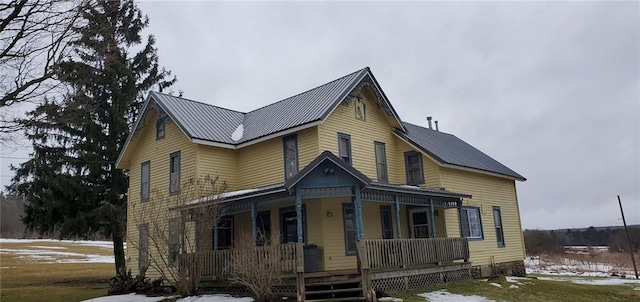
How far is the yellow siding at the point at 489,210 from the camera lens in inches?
824

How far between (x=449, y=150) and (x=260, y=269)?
13209 mm

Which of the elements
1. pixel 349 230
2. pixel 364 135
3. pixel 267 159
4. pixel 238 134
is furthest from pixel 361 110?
pixel 238 134

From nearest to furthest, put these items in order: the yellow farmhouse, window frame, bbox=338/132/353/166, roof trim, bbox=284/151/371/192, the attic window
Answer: roof trim, bbox=284/151/371/192 < the yellow farmhouse < window frame, bbox=338/132/353/166 < the attic window

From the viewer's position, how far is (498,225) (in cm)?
2362

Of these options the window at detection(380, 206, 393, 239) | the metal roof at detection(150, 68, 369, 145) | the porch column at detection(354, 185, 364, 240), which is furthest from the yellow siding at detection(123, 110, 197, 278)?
the window at detection(380, 206, 393, 239)

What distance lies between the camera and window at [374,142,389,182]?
19891 mm

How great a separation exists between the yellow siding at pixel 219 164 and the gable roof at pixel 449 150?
23.1 ft

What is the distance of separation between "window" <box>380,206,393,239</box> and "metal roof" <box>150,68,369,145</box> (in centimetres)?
466

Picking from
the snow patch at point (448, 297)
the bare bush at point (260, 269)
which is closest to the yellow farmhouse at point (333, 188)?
the bare bush at point (260, 269)

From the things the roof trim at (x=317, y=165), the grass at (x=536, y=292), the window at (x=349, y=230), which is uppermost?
the roof trim at (x=317, y=165)

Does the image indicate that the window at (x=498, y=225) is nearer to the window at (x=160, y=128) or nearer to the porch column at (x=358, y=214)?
the porch column at (x=358, y=214)

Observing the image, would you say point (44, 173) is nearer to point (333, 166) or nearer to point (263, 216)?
point (263, 216)

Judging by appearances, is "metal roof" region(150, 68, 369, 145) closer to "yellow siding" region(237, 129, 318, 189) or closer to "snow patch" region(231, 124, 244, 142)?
"snow patch" region(231, 124, 244, 142)

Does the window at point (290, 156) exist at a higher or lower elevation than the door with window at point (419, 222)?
higher
